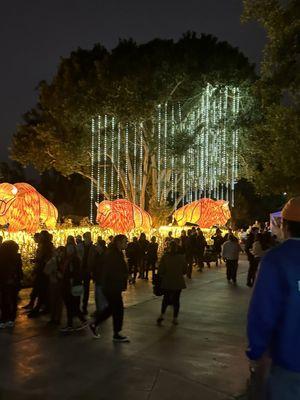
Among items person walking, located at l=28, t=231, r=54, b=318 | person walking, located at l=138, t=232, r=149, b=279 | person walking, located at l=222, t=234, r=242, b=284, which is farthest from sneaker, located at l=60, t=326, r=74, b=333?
person walking, located at l=222, t=234, r=242, b=284

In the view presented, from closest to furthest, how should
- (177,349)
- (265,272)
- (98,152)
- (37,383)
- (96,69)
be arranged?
1. (265,272)
2. (37,383)
3. (177,349)
4. (96,69)
5. (98,152)

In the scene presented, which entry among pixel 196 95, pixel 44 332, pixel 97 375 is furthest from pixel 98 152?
pixel 97 375

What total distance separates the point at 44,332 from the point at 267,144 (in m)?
10.5

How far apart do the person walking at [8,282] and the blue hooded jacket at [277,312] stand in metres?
7.47

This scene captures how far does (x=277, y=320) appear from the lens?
282 centimetres

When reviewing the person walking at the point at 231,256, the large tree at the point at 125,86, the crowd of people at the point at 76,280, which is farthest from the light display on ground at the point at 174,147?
the crowd of people at the point at 76,280

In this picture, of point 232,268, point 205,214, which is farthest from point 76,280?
→ point 205,214

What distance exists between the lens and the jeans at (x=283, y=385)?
8.94 feet

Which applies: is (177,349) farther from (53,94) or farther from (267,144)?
(53,94)

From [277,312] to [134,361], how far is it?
523 centimetres

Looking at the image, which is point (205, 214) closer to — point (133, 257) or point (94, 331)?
point (133, 257)

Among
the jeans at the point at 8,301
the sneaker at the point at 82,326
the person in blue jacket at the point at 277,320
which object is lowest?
the sneaker at the point at 82,326

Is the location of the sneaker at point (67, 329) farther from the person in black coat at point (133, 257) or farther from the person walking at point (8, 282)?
the person in black coat at point (133, 257)

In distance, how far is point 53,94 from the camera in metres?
32.6
